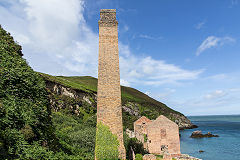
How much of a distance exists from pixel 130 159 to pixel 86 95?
1406 inches

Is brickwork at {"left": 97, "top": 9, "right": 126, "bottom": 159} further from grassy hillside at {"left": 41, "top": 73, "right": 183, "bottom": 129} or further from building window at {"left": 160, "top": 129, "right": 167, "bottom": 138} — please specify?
grassy hillside at {"left": 41, "top": 73, "right": 183, "bottom": 129}

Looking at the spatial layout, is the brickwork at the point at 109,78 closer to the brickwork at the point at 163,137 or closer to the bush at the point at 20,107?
the bush at the point at 20,107

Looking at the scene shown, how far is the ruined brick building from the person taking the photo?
28.5 meters

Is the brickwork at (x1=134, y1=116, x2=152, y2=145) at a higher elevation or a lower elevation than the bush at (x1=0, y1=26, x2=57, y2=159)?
lower

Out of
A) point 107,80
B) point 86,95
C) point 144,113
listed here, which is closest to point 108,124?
point 107,80

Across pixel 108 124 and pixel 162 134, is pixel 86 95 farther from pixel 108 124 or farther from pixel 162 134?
pixel 108 124

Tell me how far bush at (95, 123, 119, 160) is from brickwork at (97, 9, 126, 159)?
0.45m

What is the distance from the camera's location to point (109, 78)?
16.2 meters

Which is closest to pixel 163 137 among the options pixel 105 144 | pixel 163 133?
pixel 163 133

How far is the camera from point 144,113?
7738 cm

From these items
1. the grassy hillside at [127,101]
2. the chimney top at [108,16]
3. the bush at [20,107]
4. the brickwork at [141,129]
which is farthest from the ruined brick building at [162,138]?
the bush at [20,107]

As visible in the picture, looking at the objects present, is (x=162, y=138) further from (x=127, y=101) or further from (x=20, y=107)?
(x=127, y=101)

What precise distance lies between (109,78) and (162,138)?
19216mm

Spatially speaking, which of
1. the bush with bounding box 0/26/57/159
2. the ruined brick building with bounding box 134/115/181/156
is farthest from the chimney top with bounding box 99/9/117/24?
the ruined brick building with bounding box 134/115/181/156
